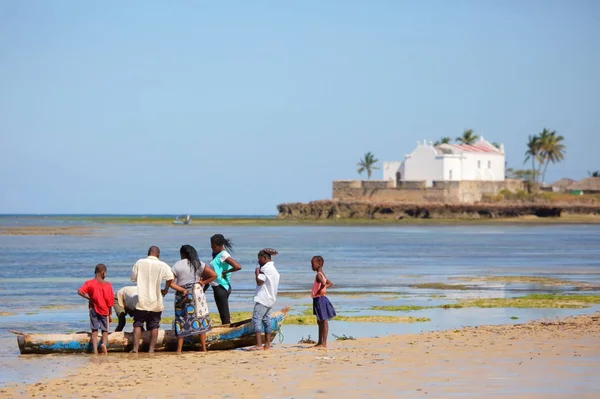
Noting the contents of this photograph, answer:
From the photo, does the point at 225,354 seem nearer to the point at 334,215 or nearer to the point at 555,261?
the point at 555,261

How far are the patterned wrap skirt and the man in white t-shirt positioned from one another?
0.72m

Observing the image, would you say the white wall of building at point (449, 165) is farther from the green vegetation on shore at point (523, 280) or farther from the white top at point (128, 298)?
the white top at point (128, 298)

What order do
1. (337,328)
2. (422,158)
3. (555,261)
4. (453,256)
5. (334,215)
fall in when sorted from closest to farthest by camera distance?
(337,328) → (555,261) → (453,256) → (422,158) → (334,215)

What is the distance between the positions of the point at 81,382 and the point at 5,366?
7.15ft

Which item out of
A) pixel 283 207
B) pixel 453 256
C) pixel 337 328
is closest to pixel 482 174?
pixel 283 207

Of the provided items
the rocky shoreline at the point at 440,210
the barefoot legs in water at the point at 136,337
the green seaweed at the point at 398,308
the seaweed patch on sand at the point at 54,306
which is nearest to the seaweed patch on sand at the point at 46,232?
the rocky shoreline at the point at 440,210

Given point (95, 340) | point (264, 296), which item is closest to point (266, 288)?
point (264, 296)

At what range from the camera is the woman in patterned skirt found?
1498cm

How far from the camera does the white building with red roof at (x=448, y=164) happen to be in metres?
112

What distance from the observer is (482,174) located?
11675 centimetres

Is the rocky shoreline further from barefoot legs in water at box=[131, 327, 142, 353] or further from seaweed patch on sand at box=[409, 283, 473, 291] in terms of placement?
barefoot legs in water at box=[131, 327, 142, 353]

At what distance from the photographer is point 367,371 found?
12789mm

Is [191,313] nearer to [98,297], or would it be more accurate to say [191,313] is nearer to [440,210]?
[98,297]

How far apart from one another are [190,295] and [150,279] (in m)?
0.60
